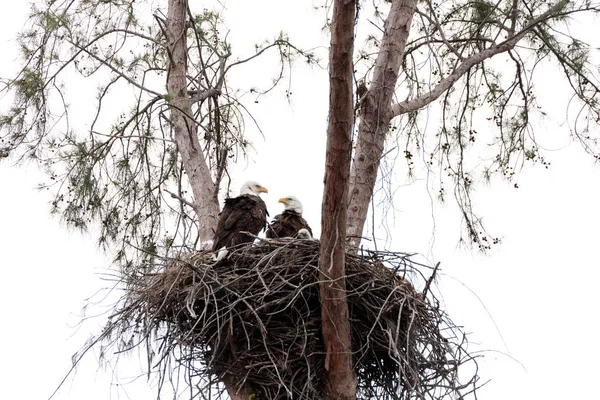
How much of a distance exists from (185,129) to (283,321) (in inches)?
80.1

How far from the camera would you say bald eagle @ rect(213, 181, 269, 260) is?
5.90 metres

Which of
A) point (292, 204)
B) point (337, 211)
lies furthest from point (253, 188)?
point (337, 211)

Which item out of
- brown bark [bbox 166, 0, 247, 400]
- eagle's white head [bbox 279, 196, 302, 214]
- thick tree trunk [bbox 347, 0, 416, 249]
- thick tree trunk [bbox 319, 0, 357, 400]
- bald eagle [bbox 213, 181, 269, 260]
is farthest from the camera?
brown bark [bbox 166, 0, 247, 400]

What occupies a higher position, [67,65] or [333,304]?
[67,65]

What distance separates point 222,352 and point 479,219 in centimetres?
304

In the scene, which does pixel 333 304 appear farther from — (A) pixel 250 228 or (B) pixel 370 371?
(A) pixel 250 228

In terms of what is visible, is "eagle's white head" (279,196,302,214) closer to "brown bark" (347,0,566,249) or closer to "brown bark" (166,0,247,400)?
"brown bark" (347,0,566,249)

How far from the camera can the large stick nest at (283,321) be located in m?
5.30

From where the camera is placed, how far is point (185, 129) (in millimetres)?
6918

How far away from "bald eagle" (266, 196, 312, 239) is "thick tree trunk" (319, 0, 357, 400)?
1.00m

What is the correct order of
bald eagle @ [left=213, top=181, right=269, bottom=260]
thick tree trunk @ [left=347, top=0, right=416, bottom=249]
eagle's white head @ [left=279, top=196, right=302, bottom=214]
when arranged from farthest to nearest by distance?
eagle's white head @ [left=279, top=196, right=302, bottom=214]
thick tree trunk @ [left=347, top=0, right=416, bottom=249]
bald eagle @ [left=213, top=181, right=269, bottom=260]

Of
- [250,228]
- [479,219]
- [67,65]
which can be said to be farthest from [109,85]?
[479,219]

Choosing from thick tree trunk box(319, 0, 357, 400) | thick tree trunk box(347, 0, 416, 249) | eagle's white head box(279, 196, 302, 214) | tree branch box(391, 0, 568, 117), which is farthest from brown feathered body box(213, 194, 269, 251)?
tree branch box(391, 0, 568, 117)

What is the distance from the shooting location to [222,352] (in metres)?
5.43
